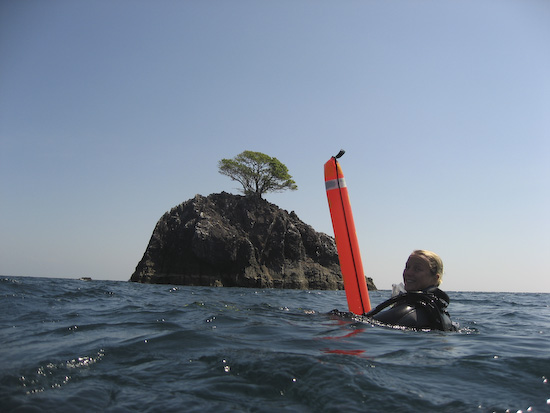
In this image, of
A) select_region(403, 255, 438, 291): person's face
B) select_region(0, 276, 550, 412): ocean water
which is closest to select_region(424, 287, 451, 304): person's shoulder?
select_region(403, 255, 438, 291): person's face

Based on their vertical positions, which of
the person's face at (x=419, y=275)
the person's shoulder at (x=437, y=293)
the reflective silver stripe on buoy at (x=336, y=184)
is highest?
the reflective silver stripe on buoy at (x=336, y=184)

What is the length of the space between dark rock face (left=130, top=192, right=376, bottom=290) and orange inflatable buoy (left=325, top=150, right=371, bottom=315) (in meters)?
28.2

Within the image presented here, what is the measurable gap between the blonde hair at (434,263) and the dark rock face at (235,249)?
1195 inches

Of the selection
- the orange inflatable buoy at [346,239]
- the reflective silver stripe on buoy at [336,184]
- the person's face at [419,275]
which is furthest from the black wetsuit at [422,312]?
the reflective silver stripe on buoy at [336,184]

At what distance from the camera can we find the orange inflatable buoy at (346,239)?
6797 mm

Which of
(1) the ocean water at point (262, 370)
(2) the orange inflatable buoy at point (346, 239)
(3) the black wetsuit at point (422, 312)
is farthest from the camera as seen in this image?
(2) the orange inflatable buoy at point (346, 239)

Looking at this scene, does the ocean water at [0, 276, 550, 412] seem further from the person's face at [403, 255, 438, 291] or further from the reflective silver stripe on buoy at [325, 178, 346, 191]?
the reflective silver stripe on buoy at [325, 178, 346, 191]

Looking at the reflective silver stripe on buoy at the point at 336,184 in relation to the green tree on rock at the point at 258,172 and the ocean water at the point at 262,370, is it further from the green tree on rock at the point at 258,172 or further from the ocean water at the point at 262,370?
the green tree on rock at the point at 258,172

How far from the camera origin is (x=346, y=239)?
278 inches

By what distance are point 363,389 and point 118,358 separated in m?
2.15

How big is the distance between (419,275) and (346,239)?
183 centimetres

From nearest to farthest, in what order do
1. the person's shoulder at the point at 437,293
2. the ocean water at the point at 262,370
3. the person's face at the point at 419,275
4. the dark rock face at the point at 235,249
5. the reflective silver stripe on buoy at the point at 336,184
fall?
the ocean water at the point at 262,370 < the person's shoulder at the point at 437,293 < the person's face at the point at 419,275 < the reflective silver stripe on buoy at the point at 336,184 < the dark rock face at the point at 235,249

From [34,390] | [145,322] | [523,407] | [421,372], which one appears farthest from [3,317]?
[523,407]

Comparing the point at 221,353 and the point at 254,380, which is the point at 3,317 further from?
the point at 254,380
